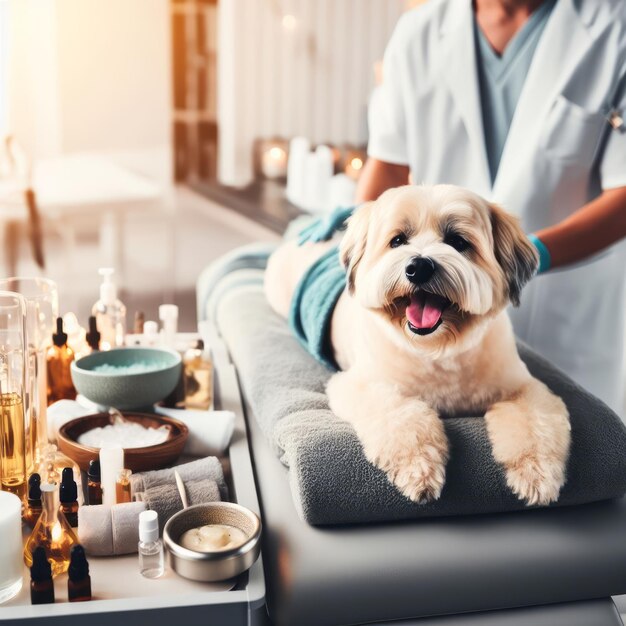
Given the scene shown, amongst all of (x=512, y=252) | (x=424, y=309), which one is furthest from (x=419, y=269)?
(x=512, y=252)

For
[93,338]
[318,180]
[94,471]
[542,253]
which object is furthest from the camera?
[318,180]

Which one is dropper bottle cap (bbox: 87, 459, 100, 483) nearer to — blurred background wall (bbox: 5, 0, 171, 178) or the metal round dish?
the metal round dish

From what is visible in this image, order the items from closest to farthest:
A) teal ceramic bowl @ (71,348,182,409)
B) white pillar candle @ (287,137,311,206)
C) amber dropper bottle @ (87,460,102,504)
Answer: amber dropper bottle @ (87,460,102,504), teal ceramic bowl @ (71,348,182,409), white pillar candle @ (287,137,311,206)

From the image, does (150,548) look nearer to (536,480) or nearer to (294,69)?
(536,480)

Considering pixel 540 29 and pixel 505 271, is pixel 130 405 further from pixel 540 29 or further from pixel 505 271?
pixel 540 29

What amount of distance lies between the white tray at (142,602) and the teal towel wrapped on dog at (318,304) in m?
0.58

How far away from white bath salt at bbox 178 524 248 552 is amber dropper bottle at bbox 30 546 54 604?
6.9 inches

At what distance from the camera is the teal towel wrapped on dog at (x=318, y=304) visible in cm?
162

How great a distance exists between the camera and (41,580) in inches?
40.1

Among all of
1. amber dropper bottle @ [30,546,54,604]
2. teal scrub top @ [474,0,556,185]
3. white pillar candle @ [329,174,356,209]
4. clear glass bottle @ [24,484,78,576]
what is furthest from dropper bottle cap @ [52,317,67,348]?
white pillar candle @ [329,174,356,209]

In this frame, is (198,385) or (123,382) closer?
(123,382)

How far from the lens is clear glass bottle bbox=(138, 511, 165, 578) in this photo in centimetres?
108

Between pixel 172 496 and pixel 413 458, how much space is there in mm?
365

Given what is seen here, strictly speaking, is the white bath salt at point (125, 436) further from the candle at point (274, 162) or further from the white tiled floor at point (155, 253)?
the candle at point (274, 162)
